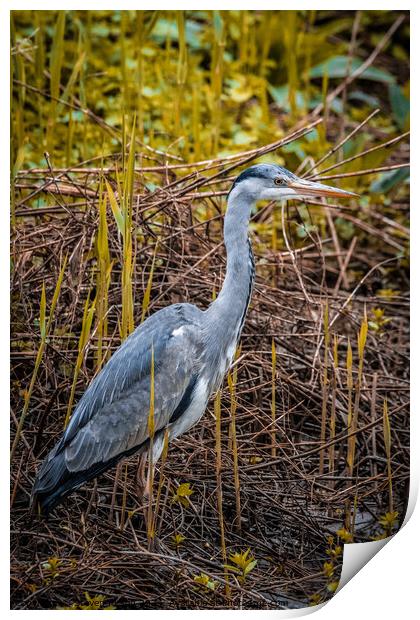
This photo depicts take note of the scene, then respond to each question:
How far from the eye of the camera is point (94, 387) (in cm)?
206

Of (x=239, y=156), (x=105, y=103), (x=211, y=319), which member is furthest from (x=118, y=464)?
(x=105, y=103)

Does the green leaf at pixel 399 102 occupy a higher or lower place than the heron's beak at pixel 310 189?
higher

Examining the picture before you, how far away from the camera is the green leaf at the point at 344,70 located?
3.07 m

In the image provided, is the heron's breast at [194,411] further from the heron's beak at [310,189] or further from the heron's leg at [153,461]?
the heron's beak at [310,189]

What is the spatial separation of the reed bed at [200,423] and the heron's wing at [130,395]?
1.9 inches

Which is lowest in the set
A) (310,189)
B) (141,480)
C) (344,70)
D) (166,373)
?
(141,480)

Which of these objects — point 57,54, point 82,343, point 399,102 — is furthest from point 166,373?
point 399,102

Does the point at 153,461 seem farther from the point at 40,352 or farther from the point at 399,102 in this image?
the point at 399,102

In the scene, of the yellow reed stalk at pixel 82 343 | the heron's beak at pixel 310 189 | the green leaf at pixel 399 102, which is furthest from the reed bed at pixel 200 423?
the green leaf at pixel 399 102

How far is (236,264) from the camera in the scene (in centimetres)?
212

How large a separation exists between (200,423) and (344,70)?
1.41 metres

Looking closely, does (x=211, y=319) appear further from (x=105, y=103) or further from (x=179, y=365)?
(x=105, y=103)

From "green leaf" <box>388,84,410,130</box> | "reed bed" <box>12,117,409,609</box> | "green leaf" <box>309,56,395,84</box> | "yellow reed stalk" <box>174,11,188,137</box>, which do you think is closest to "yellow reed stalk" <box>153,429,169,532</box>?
"reed bed" <box>12,117,409,609</box>
